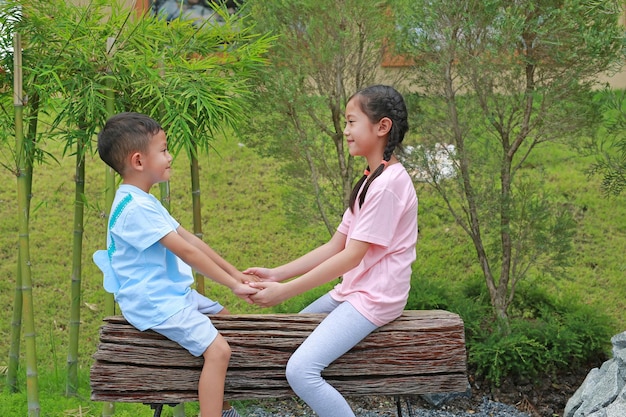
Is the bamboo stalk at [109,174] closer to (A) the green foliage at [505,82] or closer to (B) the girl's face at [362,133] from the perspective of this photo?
(B) the girl's face at [362,133]

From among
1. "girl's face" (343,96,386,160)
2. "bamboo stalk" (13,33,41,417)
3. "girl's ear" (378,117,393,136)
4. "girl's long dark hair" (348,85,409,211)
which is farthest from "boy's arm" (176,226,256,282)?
"bamboo stalk" (13,33,41,417)

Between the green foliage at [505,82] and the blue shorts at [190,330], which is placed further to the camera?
the green foliage at [505,82]

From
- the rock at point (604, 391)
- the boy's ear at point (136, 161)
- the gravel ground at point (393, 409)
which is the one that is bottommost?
the gravel ground at point (393, 409)

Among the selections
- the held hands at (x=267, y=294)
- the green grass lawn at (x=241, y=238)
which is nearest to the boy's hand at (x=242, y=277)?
the held hands at (x=267, y=294)

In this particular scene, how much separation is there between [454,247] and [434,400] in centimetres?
236

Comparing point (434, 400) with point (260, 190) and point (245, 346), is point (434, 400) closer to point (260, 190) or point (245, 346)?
point (245, 346)

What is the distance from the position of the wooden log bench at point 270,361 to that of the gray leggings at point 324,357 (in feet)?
0.36

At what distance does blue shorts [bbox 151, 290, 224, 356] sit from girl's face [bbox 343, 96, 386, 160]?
912 millimetres

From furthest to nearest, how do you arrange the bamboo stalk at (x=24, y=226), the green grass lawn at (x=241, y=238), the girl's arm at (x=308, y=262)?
the green grass lawn at (x=241, y=238), the bamboo stalk at (x=24, y=226), the girl's arm at (x=308, y=262)

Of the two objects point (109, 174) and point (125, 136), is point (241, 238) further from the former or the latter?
point (125, 136)

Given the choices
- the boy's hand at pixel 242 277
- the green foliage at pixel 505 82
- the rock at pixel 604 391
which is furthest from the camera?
the green foliage at pixel 505 82

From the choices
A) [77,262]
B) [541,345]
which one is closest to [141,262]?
[77,262]

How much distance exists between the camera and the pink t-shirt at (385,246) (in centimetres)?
318

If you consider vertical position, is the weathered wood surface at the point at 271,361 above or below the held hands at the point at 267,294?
below
